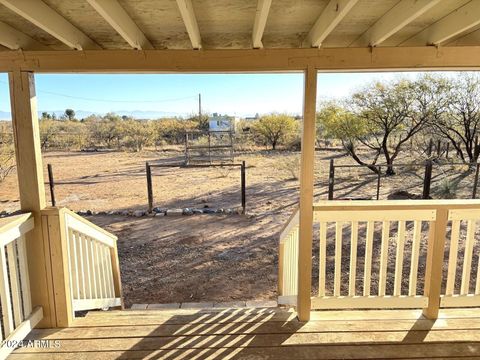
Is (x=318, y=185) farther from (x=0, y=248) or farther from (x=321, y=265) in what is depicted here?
(x=0, y=248)

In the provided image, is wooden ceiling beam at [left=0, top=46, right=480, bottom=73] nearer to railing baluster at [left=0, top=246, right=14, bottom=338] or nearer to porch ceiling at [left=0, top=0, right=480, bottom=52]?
porch ceiling at [left=0, top=0, right=480, bottom=52]

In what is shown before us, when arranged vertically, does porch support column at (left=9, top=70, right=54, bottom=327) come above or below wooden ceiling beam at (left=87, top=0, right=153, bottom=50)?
below

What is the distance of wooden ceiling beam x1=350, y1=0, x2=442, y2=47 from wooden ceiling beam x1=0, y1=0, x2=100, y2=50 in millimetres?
1699

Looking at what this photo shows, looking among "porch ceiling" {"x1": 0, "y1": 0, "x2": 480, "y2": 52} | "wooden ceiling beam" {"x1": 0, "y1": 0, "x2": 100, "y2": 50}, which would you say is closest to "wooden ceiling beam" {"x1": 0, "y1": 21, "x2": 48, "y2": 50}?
"porch ceiling" {"x1": 0, "y1": 0, "x2": 480, "y2": 52}

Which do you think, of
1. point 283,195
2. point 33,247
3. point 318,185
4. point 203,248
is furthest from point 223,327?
point 318,185

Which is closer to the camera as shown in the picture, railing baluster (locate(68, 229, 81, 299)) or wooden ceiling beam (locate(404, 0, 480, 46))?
wooden ceiling beam (locate(404, 0, 480, 46))

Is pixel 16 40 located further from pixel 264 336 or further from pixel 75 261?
pixel 264 336

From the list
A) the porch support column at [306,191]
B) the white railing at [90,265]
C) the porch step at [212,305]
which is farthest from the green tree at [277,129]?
the porch support column at [306,191]

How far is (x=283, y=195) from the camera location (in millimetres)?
8461

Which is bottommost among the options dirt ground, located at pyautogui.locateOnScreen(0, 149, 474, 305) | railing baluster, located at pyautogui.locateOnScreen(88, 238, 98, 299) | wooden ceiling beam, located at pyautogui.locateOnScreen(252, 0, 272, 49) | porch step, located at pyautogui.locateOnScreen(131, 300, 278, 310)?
porch step, located at pyautogui.locateOnScreen(131, 300, 278, 310)

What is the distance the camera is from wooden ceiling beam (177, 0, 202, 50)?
4.65 ft

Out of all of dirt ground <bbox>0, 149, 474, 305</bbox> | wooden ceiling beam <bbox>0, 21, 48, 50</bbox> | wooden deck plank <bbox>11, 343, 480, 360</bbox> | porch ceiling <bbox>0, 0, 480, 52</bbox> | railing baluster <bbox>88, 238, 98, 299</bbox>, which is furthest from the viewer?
dirt ground <bbox>0, 149, 474, 305</bbox>

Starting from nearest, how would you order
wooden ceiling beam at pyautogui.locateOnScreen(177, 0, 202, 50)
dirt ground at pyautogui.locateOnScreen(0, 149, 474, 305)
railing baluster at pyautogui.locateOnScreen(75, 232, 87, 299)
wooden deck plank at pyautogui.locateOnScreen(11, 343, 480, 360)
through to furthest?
wooden ceiling beam at pyautogui.locateOnScreen(177, 0, 202, 50)
wooden deck plank at pyautogui.locateOnScreen(11, 343, 480, 360)
railing baluster at pyautogui.locateOnScreen(75, 232, 87, 299)
dirt ground at pyautogui.locateOnScreen(0, 149, 474, 305)

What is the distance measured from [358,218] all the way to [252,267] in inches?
99.0
